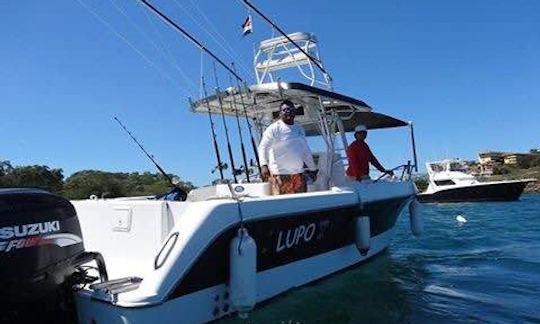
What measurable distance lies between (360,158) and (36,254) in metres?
5.98

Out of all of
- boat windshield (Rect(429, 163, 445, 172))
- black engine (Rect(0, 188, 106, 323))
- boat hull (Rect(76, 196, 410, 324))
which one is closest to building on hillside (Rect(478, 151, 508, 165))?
boat windshield (Rect(429, 163, 445, 172))

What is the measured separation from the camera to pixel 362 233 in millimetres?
7676

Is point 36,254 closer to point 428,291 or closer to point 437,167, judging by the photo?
point 428,291

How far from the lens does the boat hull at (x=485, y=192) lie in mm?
34031

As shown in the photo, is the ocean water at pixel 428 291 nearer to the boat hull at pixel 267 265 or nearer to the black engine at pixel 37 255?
the boat hull at pixel 267 265

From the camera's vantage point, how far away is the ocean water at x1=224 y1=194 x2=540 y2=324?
19.9 feet

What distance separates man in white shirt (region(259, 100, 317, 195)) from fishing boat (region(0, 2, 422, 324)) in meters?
0.33

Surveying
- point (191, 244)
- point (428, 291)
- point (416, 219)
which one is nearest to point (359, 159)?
point (428, 291)

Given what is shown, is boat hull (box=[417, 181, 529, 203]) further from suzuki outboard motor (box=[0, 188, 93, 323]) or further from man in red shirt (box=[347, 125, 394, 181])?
suzuki outboard motor (box=[0, 188, 93, 323])

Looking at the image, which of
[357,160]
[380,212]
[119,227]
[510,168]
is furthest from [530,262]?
[510,168]

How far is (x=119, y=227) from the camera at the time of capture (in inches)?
223

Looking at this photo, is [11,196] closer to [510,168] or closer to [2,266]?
[2,266]

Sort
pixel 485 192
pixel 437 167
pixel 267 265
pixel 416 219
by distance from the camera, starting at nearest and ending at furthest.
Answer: pixel 267 265 → pixel 416 219 → pixel 485 192 → pixel 437 167

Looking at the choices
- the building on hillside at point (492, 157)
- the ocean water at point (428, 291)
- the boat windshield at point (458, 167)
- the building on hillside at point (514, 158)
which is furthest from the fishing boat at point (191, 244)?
the building on hillside at point (514, 158)
